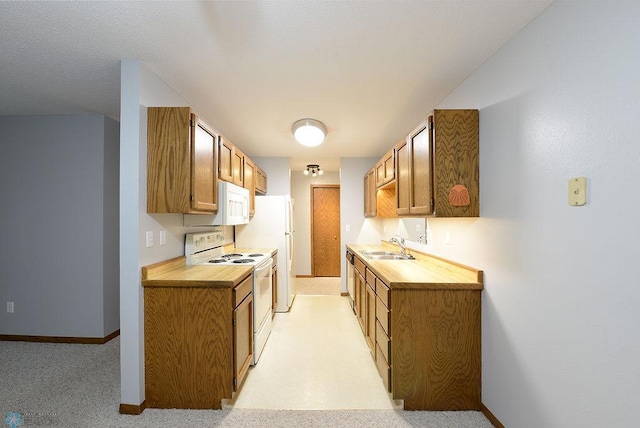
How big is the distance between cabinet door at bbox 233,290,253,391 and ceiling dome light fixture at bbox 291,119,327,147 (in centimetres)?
170

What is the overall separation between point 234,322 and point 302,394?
77 centimetres

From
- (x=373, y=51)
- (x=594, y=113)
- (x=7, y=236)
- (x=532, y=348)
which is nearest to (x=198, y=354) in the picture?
A: (x=532, y=348)

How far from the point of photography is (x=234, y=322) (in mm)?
2039

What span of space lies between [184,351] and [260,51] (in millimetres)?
2089

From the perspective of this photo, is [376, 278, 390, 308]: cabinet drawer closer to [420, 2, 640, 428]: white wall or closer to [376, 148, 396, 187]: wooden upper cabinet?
[420, 2, 640, 428]: white wall

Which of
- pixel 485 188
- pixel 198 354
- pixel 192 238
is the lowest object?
pixel 198 354

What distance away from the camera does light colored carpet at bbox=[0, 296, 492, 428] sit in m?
1.84

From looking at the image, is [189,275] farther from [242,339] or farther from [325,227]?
[325,227]

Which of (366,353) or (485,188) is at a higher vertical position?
(485,188)

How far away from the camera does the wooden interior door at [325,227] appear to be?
6.45 m

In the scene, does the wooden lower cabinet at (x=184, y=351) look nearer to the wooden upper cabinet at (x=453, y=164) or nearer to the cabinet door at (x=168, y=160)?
the cabinet door at (x=168, y=160)

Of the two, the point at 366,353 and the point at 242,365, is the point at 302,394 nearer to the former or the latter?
the point at 242,365

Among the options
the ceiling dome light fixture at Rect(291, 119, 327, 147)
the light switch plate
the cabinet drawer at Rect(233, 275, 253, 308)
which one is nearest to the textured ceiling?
the ceiling dome light fixture at Rect(291, 119, 327, 147)

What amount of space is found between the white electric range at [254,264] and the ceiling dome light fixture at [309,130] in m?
1.42
